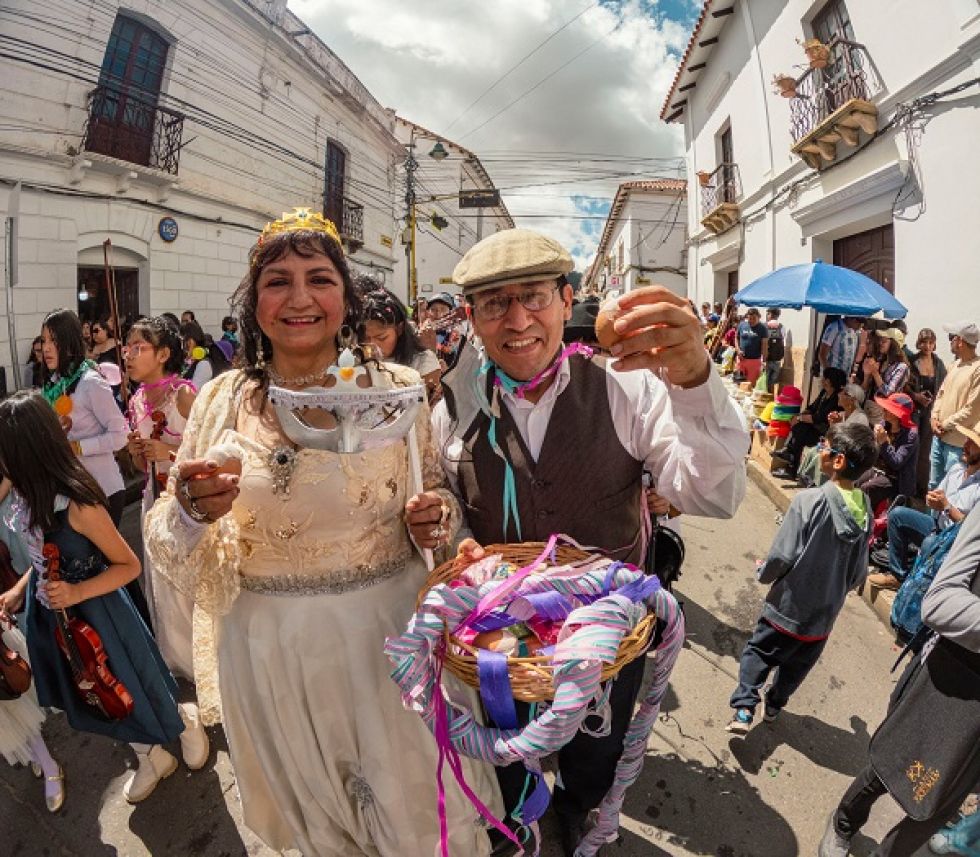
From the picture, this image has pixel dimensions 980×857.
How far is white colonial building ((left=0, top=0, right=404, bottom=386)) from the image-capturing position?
6.97 metres

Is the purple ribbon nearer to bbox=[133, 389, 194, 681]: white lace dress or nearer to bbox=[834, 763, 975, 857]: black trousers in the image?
bbox=[834, 763, 975, 857]: black trousers

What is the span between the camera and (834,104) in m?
7.04

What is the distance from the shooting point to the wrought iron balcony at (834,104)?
20.4 ft

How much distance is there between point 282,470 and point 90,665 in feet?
4.21

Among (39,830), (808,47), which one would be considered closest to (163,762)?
(39,830)

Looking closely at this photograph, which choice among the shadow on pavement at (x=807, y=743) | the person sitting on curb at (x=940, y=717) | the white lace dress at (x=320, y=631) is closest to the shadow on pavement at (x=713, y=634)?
the shadow on pavement at (x=807, y=743)

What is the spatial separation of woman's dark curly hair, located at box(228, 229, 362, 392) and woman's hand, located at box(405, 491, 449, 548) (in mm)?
563

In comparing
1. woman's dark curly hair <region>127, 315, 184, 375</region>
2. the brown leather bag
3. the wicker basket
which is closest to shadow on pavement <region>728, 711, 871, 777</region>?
the wicker basket

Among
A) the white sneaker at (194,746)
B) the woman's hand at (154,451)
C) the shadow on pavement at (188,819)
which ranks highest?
the woman's hand at (154,451)

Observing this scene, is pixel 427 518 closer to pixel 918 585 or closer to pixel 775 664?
pixel 775 664

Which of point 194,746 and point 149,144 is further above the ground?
point 149,144

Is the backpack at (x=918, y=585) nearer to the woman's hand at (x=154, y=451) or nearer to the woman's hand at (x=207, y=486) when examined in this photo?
the woman's hand at (x=207, y=486)

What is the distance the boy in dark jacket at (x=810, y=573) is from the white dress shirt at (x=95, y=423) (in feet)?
11.4

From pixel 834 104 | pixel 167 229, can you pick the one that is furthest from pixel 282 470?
pixel 167 229
